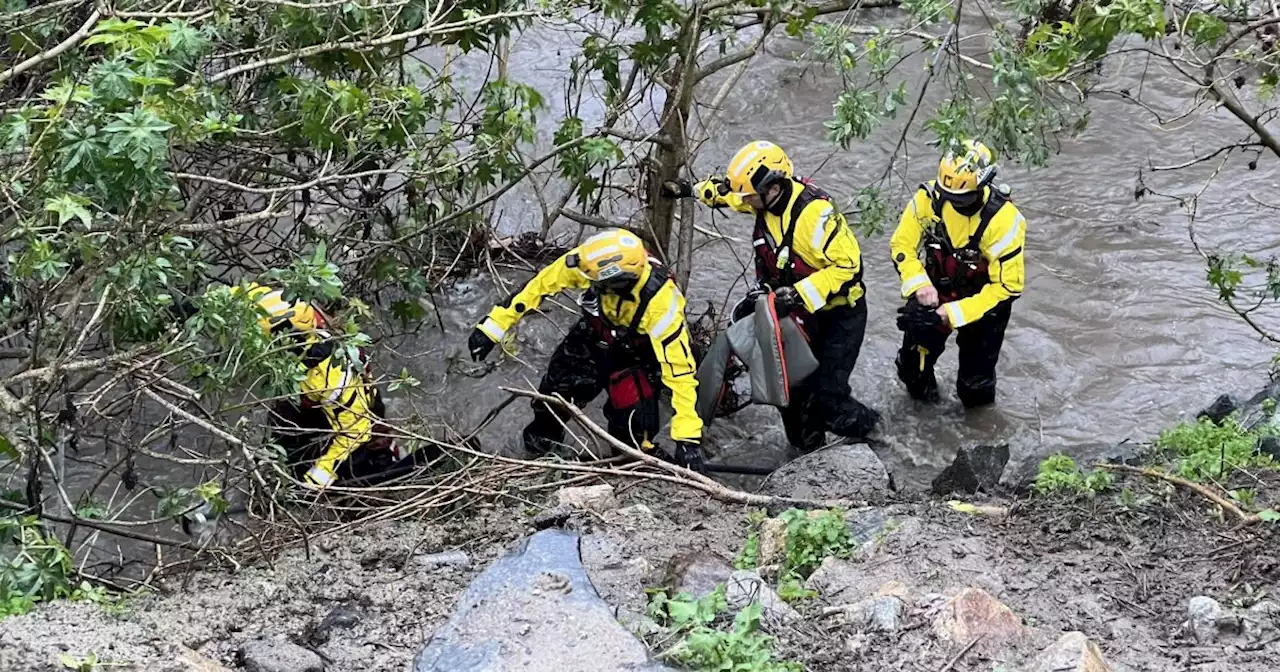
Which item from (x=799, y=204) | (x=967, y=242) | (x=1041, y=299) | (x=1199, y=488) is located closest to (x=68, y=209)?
(x=1199, y=488)

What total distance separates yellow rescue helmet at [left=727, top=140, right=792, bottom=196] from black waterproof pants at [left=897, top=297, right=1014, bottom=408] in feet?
4.11

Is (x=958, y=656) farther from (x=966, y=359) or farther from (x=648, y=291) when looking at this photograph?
(x=966, y=359)

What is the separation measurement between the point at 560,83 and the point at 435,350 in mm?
3522

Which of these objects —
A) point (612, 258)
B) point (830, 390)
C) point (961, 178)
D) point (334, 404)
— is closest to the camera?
point (334, 404)

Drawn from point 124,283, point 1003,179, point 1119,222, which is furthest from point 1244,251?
point 124,283

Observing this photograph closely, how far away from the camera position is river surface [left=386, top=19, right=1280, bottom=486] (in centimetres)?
801

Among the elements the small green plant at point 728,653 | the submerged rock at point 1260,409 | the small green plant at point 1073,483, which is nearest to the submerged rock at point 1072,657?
the small green plant at point 728,653

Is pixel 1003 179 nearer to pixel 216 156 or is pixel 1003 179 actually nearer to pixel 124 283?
pixel 216 156

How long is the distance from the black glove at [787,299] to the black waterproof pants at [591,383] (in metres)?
0.79

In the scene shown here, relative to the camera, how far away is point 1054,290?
357 inches

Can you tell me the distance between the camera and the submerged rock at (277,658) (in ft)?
12.3

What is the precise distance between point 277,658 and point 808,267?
4.16m

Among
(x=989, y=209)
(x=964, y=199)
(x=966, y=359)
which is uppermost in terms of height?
(x=964, y=199)

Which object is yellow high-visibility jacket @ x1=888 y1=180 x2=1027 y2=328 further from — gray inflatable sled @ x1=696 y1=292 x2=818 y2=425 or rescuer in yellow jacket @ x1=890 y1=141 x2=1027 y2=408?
gray inflatable sled @ x1=696 y1=292 x2=818 y2=425
